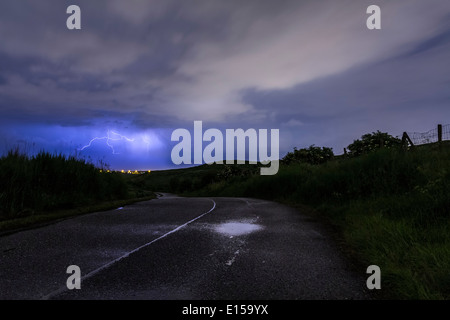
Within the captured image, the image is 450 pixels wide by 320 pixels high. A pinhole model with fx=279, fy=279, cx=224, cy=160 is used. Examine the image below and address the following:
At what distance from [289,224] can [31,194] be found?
9.23 m

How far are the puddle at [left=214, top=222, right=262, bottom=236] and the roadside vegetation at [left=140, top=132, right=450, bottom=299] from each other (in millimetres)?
2511

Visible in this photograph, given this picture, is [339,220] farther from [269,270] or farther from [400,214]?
[269,270]

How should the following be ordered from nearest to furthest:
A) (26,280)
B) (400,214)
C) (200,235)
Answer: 1. (26,280)
2. (200,235)
3. (400,214)

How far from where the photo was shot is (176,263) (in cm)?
497

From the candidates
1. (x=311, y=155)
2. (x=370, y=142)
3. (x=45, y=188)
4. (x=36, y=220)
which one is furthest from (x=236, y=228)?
(x=311, y=155)

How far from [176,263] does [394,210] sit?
688 centimetres

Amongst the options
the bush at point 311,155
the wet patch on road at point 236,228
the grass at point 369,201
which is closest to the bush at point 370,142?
the bush at point 311,155

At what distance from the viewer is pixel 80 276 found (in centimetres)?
422

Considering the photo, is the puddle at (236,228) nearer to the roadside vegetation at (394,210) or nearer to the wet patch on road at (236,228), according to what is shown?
the wet patch on road at (236,228)

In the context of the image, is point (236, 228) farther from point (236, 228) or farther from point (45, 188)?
point (45, 188)

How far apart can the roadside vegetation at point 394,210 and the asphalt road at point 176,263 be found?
0.67 metres

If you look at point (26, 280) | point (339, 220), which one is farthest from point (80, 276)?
point (339, 220)

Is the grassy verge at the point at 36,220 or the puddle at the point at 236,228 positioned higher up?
the grassy verge at the point at 36,220

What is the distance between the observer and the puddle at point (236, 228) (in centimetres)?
774
